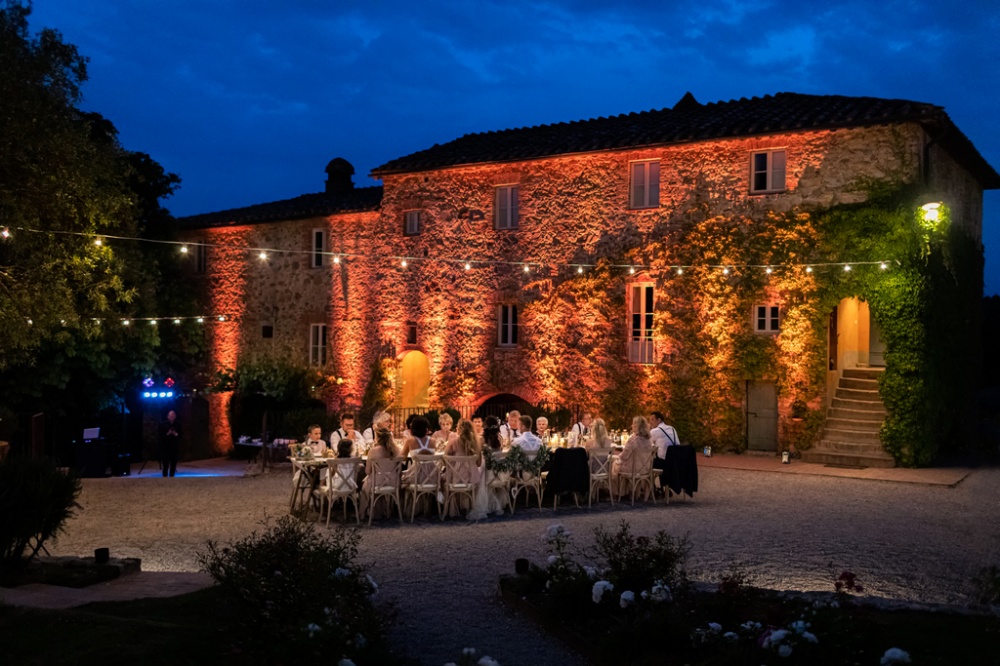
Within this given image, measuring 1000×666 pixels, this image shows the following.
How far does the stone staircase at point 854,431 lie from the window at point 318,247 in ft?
40.5

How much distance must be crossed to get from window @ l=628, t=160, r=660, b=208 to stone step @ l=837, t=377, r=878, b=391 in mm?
5043

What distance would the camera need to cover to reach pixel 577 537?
9.35 m

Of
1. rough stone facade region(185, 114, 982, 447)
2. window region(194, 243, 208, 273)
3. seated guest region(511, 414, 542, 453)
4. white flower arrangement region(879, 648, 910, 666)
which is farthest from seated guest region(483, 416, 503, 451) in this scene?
window region(194, 243, 208, 273)

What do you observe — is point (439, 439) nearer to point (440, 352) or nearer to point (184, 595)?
point (184, 595)

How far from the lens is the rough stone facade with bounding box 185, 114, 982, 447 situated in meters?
16.6

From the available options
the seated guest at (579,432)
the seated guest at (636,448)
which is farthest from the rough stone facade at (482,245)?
the seated guest at (636,448)

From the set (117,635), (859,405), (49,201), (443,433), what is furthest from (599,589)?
(859,405)

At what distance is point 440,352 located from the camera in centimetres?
2064

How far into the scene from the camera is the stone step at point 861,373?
17688 millimetres

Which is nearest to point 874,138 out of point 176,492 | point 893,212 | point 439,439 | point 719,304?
point 893,212

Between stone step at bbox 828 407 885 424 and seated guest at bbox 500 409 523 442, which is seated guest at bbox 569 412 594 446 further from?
stone step at bbox 828 407 885 424

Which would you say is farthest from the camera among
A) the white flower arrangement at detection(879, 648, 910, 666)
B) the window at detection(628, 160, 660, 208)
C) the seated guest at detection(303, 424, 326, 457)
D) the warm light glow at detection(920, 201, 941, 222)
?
the window at detection(628, 160, 660, 208)

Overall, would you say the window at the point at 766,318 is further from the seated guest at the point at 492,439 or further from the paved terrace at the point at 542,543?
the seated guest at the point at 492,439

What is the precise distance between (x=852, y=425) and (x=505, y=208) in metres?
8.45
